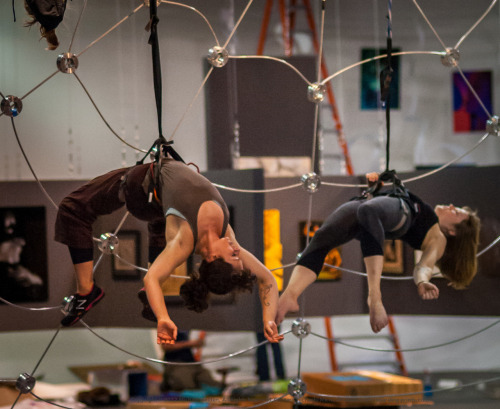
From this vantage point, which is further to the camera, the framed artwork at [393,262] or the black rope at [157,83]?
the framed artwork at [393,262]

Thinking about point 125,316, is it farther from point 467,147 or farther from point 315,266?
point 467,147

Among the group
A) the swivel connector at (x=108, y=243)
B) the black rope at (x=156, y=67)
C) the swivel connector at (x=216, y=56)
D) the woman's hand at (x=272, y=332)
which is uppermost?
the swivel connector at (x=216, y=56)

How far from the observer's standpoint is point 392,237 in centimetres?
281

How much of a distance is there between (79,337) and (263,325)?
5.04m

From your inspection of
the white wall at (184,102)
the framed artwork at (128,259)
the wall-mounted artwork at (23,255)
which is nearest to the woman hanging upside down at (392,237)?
the framed artwork at (128,259)

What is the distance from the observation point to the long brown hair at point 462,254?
2.99 meters

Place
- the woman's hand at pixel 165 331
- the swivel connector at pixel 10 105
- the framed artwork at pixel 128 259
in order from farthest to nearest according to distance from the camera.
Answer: the framed artwork at pixel 128 259
the swivel connector at pixel 10 105
the woman's hand at pixel 165 331

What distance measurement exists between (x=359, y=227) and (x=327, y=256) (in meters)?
0.34

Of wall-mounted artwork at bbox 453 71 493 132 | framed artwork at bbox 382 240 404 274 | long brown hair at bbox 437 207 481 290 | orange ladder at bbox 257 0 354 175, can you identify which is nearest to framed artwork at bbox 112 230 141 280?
framed artwork at bbox 382 240 404 274

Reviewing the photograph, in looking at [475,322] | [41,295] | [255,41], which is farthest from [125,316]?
[475,322]

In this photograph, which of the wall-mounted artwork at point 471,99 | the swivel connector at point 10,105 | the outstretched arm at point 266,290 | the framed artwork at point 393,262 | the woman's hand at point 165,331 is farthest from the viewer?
the wall-mounted artwork at point 471,99

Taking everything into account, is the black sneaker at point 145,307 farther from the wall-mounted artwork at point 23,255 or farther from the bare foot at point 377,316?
the bare foot at point 377,316

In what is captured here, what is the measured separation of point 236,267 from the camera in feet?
8.18

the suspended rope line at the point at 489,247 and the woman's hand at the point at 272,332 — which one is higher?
the suspended rope line at the point at 489,247
